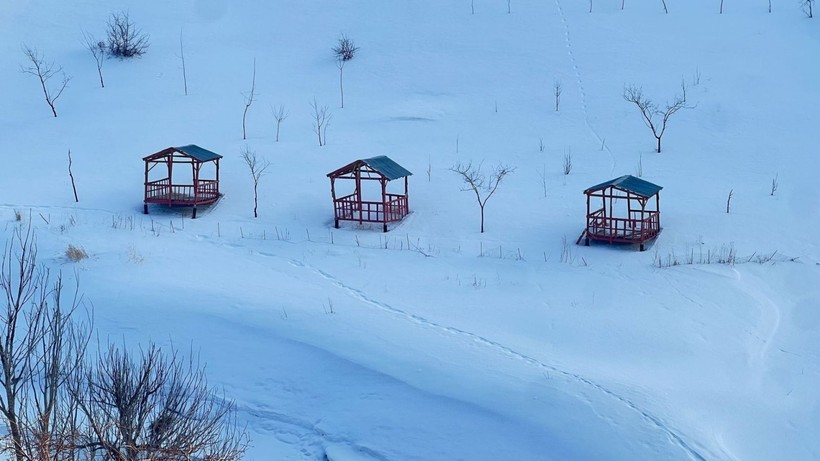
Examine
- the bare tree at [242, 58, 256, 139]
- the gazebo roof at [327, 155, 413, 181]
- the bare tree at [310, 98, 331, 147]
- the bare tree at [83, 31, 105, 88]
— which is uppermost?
the bare tree at [83, 31, 105, 88]

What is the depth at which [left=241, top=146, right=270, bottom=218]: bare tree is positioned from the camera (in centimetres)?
2704

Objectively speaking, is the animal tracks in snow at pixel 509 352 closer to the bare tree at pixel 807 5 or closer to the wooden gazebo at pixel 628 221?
the wooden gazebo at pixel 628 221

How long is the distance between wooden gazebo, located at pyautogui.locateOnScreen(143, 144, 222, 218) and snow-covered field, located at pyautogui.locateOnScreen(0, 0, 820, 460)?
518 millimetres

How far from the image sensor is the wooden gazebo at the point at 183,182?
1056 inches

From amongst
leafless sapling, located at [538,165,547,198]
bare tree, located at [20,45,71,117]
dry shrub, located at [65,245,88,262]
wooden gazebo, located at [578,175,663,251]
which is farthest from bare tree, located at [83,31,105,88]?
wooden gazebo, located at [578,175,663,251]

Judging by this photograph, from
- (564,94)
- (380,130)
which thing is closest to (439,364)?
(380,130)

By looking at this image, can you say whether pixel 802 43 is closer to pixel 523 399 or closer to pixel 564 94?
pixel 564 94

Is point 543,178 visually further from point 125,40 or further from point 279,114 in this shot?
point 125,40

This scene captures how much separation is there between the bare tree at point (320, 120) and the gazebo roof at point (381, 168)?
574 centimetres

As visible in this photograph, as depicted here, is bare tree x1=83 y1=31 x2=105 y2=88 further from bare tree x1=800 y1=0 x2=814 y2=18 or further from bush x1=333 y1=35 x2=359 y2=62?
bare tree x1=800 y1=0 x2=814 y2=18

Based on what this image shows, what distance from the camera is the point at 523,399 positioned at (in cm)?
1619

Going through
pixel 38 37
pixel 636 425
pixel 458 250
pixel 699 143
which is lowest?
pixel 636 425

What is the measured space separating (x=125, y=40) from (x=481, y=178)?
19.8 meters

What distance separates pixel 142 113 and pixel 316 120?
6.86 m
